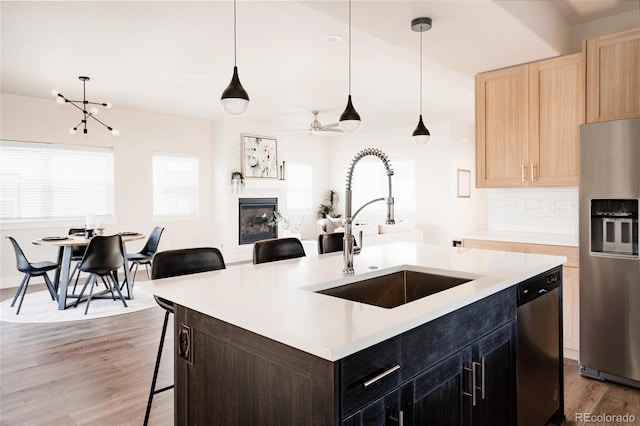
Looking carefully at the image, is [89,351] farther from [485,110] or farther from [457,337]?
[485,110]

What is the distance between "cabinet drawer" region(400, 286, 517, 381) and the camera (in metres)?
1.26

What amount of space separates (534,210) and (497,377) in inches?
99.9

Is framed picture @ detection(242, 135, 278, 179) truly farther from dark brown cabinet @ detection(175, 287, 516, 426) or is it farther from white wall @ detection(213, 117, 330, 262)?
dark brown cabinet @ detection(175, 287, 516, 426)

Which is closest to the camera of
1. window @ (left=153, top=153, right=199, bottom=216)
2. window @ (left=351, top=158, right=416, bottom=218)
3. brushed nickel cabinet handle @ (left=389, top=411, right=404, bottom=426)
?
brushed nickel cabinet handle @ (left=389, top=411, right=404, bottom=426)

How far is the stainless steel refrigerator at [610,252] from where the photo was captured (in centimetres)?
271

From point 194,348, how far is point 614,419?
236 cm

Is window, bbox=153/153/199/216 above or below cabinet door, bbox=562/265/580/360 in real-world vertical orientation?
above

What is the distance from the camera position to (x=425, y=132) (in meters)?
4.05

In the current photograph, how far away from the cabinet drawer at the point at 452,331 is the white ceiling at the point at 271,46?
1.89m

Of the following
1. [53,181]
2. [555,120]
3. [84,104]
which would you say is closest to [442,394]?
[555,120]

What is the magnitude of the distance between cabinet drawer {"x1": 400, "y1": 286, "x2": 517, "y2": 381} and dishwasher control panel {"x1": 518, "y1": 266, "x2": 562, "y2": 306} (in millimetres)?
100

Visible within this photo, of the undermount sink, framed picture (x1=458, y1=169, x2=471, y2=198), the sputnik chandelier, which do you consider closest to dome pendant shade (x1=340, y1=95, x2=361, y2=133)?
the undermount sink

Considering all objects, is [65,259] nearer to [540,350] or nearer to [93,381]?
[93,381]

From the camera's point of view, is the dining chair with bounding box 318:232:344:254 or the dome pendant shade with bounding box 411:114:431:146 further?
the dome pendant shade with bounding box 411:114:431:146
